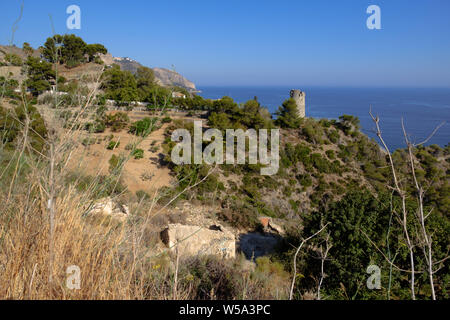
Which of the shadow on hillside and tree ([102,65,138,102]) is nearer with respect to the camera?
tree ([102,65,138,102])

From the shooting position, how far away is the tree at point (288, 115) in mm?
21031

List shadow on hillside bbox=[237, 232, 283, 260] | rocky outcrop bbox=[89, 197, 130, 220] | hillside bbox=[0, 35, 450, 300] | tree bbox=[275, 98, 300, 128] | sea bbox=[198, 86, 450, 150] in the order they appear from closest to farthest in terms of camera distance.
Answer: hillside bbox=[0, 35, 450, 300] → rocky outcrop bbox=[89, 197, 130, 220] → sea bbox=[198, 86, 450, 150] → shadow on hillside bbox=[237, 232, 283, 260] → tree bbox=[275, 98, 300, 128]

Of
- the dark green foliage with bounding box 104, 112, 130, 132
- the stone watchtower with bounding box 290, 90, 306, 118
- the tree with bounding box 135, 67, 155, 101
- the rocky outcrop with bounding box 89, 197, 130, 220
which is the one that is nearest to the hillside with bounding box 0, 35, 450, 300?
the rocky outcrop with bounding box 89, 197, 130, 220

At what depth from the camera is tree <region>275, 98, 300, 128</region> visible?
2103 cm

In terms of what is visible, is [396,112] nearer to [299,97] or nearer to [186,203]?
[186,203]

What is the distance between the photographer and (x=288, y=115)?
2130 centimetres

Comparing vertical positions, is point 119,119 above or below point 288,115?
below

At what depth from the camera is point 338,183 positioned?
56.4 ft
